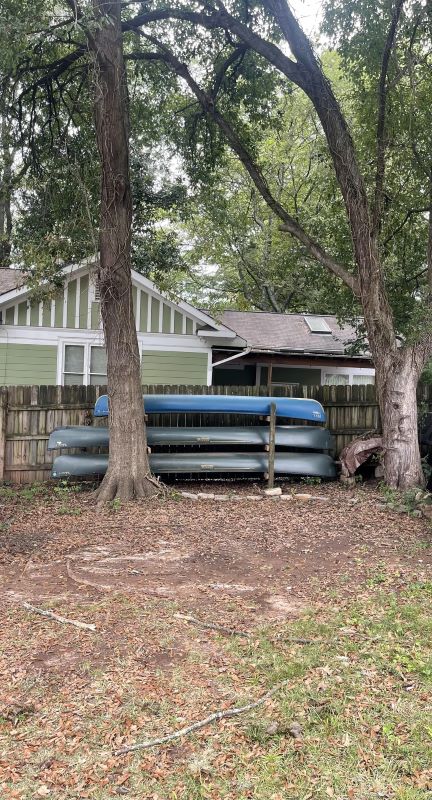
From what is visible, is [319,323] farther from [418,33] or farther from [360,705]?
[360,705]

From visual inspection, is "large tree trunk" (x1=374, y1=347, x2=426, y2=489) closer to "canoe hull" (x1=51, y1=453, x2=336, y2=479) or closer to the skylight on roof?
"canoe hull" (x1=51, y1=453, x2=336, y2=479)

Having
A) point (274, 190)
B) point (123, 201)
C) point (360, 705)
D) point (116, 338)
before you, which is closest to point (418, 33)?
point (123, 201)

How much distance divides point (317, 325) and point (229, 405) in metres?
8.37

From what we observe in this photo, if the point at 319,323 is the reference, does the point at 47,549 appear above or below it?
below

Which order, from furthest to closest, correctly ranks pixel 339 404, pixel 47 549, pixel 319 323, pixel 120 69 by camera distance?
pixel 319 323
pixel 339 404
pixel 120 69
pixel 47 549

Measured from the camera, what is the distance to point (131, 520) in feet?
23.0

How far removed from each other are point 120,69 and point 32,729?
797cm

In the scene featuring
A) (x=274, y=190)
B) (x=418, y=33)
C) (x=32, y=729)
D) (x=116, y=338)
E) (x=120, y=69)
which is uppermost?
(x=274, y=190)

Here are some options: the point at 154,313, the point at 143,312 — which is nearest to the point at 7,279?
the point at 143,312

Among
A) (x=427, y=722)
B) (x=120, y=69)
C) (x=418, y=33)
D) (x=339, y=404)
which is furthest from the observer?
(x=339, y=404)

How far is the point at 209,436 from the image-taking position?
9477 mm

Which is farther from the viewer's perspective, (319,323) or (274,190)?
(274,190)

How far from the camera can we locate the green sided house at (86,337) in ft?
41.1

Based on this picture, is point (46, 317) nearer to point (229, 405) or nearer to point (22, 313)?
point (22, 313)
